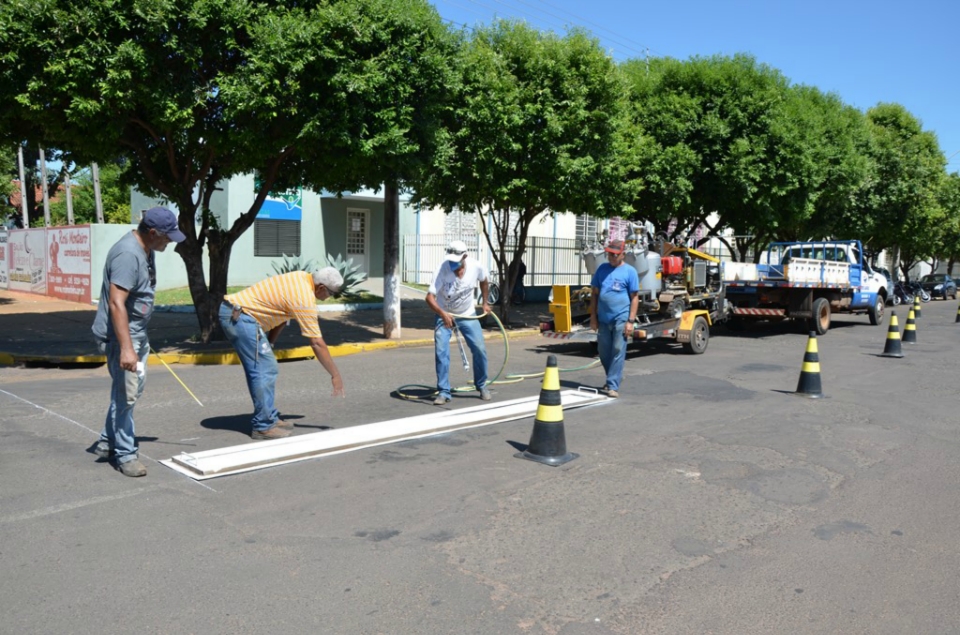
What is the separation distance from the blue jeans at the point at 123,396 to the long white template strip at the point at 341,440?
398 millimetres

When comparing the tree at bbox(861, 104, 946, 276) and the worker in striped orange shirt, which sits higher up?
the tree at bbox(861, 104, 946, 276)

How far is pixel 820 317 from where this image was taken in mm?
18422

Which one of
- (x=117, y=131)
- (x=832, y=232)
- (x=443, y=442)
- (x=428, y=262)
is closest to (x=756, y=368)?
(x=443, y=442)

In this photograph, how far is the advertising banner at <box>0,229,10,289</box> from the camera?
25.5 m

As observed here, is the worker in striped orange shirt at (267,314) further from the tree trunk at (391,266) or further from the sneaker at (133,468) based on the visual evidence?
the tree trunk at (391,266)

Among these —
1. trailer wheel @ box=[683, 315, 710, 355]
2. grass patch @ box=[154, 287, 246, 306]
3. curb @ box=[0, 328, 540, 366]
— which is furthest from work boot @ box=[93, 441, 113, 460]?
grass patch @ box=[154, 287, 246, 306]

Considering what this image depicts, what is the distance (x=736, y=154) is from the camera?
19516 millimetres

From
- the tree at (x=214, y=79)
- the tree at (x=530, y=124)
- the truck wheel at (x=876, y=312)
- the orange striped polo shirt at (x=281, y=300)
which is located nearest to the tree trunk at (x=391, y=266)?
the tree at (x=530, y=124)

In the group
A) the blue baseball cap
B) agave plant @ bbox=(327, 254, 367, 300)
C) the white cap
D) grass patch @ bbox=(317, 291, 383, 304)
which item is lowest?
grass patch @ bbox=(317, 291, 383, 304)

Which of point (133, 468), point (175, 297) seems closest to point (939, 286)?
point (175, 297)

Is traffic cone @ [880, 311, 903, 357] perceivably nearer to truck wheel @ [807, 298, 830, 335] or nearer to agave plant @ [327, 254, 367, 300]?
truck wheel @ [807, 298, 830, 335]

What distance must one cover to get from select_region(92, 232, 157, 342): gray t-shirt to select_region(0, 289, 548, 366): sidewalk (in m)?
6.45

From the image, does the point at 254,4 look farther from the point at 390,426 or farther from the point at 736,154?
the point at 736,154

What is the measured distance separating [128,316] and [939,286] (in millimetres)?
43076
